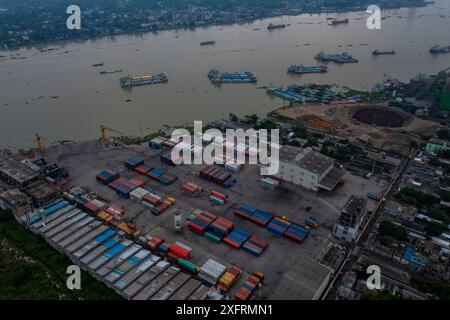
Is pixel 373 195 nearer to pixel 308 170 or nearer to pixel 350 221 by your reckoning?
pixel 308 170

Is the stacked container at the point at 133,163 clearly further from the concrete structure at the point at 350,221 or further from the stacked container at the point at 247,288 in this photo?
the concrete structure at the point at 350,221

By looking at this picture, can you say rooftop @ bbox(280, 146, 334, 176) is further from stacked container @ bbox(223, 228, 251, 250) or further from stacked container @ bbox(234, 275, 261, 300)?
stacked container @ bbox(234, 275, 261, 300)

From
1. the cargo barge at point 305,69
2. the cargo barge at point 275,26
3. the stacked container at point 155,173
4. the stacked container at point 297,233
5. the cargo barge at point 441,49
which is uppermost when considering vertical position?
the cargo barge at point 275,26

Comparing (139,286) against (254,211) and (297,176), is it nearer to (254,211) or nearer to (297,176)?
(254,211)

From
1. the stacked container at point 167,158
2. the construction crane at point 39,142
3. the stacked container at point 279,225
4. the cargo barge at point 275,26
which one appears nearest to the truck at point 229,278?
the stacked container at point 279,225

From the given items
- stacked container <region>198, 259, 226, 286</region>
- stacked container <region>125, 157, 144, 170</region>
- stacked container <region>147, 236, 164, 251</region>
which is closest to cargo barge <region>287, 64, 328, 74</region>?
stacked container <region>125, 157, 144, 170</region>
